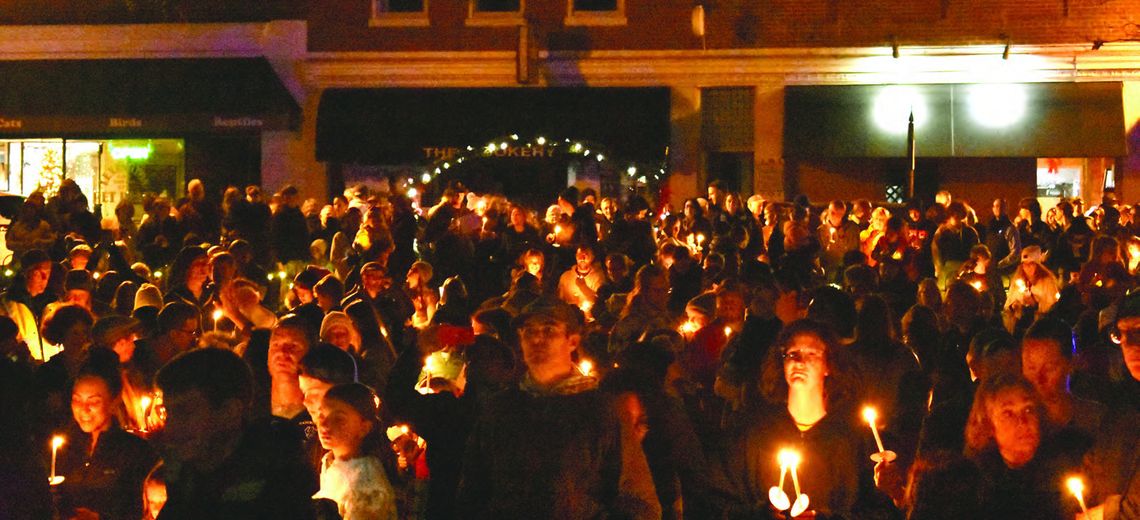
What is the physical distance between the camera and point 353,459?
16.3 feet

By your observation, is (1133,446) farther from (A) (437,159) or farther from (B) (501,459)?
(A) (437,159)

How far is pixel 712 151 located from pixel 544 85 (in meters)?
3.25

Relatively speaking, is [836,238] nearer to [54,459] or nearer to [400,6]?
[54,459]

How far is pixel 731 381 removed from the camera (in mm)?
7789

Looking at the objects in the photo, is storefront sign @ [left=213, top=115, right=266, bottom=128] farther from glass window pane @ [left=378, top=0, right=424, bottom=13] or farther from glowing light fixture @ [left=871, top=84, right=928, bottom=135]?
glowing light fixture @ [left=871, top=84, right=928, bottom=135]

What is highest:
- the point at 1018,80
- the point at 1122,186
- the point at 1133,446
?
the point at 1018,80

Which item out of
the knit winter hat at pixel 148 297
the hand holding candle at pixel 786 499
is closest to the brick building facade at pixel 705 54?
the knit winter hat at pixel 148 297

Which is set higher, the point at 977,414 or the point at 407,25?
the point at 407,25

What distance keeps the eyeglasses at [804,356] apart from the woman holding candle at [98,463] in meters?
2.46

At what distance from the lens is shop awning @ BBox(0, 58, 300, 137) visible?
2541 cm

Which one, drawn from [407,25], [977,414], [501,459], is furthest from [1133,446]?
[407,25]

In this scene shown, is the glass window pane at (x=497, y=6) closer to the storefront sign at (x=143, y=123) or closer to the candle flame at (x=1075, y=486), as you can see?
the storefront sign at (x=143, y=123)

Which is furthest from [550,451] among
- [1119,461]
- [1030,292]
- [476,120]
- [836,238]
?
[476,120]

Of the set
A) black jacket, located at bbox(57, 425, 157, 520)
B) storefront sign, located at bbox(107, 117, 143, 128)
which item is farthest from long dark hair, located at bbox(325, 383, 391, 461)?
storefront sign, located at bbox(107, 117, 143, 128)
